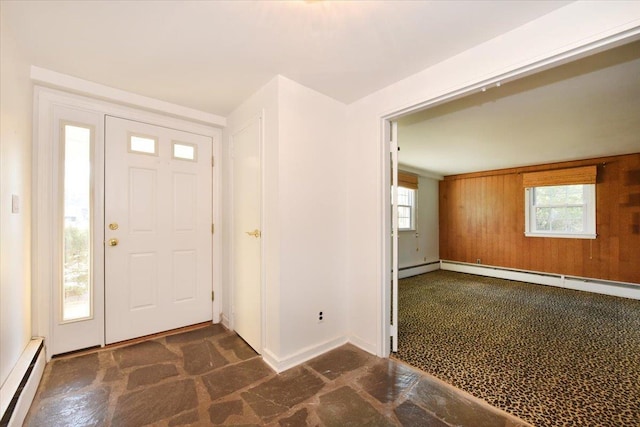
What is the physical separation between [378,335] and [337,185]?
1.42m

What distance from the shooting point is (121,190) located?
8.45 feet

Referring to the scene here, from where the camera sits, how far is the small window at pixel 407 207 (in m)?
6.10

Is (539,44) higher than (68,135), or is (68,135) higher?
(539,44)

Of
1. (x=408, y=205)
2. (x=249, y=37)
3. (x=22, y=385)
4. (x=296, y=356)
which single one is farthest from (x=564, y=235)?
(x=22, y=385)

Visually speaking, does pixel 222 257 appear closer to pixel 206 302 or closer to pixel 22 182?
pixel 206 302

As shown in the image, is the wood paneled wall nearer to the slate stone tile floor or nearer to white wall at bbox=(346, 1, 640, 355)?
white wall at bbox=(346, 1, 640, 355)

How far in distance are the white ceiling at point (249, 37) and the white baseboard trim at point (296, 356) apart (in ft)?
7.54

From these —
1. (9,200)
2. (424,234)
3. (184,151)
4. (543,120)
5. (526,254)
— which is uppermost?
(543,120)

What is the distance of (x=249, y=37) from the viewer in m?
1.73

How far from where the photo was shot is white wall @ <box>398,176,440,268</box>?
237 inches

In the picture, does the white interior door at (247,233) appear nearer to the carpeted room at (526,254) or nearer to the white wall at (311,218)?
the white wall at (311,218)

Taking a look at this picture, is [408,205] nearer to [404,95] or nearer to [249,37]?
[404,95]

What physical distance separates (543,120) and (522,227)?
10.9ft

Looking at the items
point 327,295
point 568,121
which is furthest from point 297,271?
point 568,121
